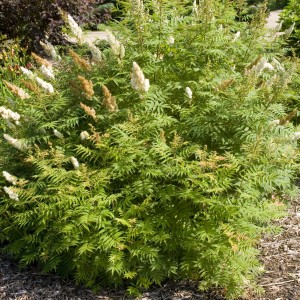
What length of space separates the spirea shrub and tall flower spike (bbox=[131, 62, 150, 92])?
0.01 meters

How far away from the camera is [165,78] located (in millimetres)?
4273

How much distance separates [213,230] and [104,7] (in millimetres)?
10960

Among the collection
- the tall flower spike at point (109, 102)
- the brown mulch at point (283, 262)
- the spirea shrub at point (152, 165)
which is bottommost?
the brown mulch at point (283, 262)

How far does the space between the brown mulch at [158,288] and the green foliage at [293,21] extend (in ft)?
12.1

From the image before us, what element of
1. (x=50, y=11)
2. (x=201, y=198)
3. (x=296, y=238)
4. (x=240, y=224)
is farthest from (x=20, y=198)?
(x=50, y=11)

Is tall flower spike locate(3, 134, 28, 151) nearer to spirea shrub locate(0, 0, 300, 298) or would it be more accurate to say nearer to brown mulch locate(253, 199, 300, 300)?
spirea shrub locate(0, 0, 300, 298)

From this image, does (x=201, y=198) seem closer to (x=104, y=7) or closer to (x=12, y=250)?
(x=12, y=250)

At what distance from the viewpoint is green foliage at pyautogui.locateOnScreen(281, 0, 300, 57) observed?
23.5ft

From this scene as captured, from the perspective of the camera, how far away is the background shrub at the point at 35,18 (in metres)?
10.4

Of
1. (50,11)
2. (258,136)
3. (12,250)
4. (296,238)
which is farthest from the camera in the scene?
(50,11)

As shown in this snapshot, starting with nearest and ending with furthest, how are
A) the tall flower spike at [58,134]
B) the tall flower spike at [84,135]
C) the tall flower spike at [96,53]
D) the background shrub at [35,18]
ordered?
the tall flower spike at [84,135] < the tall flower spike at [58,134] < the tall flower spike at [96,53] < the background shrub at [35,18]

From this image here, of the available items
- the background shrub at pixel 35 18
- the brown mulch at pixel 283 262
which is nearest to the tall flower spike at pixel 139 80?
the brown mulch at pixel 283 262

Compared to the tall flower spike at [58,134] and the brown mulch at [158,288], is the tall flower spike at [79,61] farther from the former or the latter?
the brown mulch at [158,288]

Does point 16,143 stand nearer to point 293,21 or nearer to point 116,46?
point 116,46
